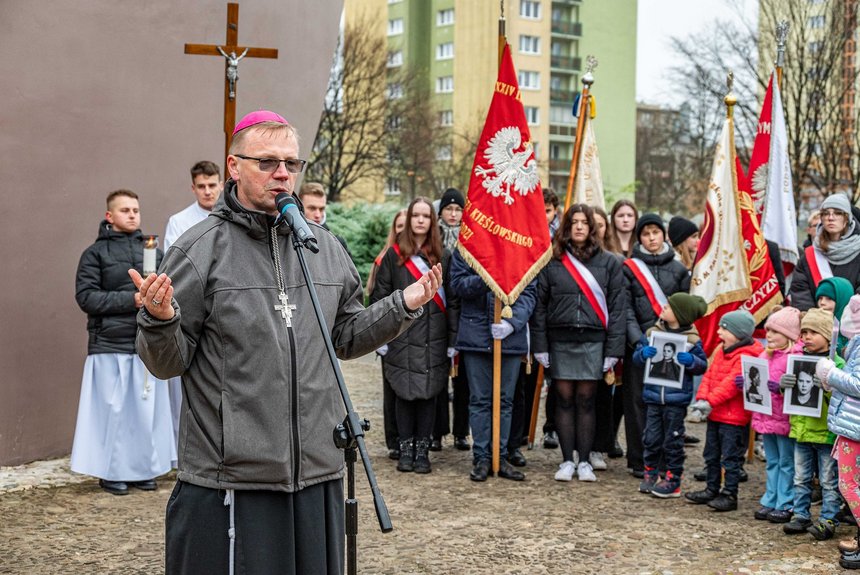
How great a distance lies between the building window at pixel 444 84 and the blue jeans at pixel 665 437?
5087cm

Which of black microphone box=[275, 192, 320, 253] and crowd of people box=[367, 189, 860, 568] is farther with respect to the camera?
crowd of people box=[367, 189, 860, 568]

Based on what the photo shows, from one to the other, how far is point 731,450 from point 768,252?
8.87 ft

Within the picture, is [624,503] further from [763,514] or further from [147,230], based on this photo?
[147,230]

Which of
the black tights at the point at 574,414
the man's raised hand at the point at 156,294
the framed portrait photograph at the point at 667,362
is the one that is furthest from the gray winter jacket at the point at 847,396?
the man's raised hand at the point at 156,294

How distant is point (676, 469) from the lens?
757 cm

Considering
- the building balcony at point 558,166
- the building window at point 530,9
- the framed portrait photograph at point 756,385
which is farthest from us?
the building balcony at point 558,166

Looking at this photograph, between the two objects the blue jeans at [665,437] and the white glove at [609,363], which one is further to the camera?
the white glove at [609,363]

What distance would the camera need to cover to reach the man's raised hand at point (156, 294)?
3021 mm

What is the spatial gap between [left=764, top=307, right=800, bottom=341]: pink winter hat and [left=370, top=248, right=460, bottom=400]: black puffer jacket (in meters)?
2.64

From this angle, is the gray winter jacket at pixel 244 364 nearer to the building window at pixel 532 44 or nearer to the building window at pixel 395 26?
the building window at pixel 395 26

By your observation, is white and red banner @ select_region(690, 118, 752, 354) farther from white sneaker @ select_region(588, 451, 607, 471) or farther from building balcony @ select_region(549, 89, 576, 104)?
building balcony @ select_region(549, 89, 576, 104)

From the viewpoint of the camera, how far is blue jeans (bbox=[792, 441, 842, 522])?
657 cm

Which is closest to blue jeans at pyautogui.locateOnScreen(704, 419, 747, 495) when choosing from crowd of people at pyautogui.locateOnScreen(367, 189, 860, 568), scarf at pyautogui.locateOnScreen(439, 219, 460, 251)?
crowd of people at pyautogui.locateOnScreen(367, 189, 860, 568)

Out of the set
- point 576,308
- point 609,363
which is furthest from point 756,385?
point 576,308
